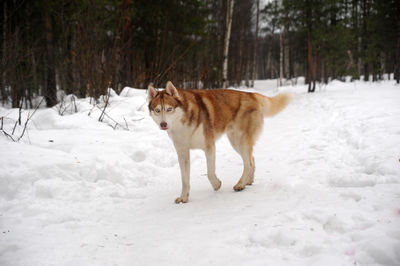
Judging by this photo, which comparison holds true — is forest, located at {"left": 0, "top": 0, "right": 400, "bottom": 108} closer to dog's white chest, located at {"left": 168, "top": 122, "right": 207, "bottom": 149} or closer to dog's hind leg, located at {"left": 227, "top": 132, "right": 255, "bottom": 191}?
dog's white chest, located at {"left": 168, "top": 122, "right": 207, "bottom": 149}

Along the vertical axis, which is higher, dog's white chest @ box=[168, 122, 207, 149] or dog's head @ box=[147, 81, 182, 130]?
dog's head @ box=[147, 81, 182, 130]

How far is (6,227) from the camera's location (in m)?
2.33

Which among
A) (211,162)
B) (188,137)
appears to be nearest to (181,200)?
(211,162)

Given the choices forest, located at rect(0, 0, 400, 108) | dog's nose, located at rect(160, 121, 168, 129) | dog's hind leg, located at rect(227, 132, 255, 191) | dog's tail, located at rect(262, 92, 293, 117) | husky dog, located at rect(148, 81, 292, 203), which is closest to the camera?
dog's nose, located at rect(160, 121, 168, 129)

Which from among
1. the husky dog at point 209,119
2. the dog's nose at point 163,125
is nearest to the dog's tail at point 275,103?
the husky dog at point 209,119

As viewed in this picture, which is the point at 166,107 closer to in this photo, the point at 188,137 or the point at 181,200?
the point at 188,137

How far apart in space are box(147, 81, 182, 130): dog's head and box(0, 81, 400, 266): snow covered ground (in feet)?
3.56

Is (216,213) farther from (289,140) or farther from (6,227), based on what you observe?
(289,140)

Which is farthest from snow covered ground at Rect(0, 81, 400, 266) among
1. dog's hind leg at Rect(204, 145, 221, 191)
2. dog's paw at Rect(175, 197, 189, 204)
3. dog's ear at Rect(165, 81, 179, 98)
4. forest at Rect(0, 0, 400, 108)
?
forest at Rect(0, 0, 400, 108)

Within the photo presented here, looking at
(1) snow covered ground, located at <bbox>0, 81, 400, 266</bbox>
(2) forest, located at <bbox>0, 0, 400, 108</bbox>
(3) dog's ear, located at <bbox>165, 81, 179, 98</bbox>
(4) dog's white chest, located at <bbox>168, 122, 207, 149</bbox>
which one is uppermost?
(2) forest, located at <bbox>0, 0, 400, 108</bbox>

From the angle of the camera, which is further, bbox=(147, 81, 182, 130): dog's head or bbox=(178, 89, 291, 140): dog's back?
bbox=(178, 89, 291, 140): dog's back

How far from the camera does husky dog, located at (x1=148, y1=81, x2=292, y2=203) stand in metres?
3.28

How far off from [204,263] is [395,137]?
167 inches

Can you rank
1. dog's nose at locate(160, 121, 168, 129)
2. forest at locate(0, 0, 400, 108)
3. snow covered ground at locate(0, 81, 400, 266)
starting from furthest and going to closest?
forest at locate(0, 0, 400, 108), dog's nose at locate(160, 121, 168, 129), snow covered ground at locate(0, 81, 400, 266)
